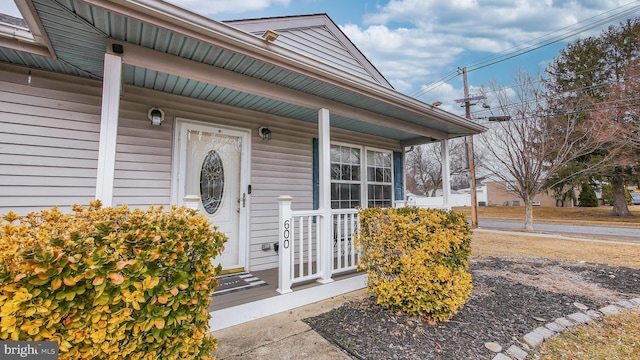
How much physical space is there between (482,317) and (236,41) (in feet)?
11.8

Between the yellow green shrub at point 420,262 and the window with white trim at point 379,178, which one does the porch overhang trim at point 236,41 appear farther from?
the window with white trim at point 379,178

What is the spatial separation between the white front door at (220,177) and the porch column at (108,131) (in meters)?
1.39

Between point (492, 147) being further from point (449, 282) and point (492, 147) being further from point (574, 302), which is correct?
point (449, 282)

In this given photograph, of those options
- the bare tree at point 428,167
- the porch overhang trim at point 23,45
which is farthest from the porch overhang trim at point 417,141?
the bare tree at point 428,167

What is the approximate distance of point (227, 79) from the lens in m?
2.90

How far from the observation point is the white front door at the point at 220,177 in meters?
3.70

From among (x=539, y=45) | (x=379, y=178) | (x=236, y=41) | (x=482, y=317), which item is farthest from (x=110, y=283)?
(x=539, y=45)

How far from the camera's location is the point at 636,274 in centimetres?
447

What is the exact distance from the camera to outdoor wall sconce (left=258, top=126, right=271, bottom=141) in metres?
4.29

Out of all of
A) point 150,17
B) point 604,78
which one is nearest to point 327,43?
point 150,17

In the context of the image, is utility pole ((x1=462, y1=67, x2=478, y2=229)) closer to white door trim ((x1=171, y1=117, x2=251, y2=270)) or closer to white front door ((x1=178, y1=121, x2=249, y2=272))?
white door trim ((x1=171, y1=117, x2=251, y2=270))

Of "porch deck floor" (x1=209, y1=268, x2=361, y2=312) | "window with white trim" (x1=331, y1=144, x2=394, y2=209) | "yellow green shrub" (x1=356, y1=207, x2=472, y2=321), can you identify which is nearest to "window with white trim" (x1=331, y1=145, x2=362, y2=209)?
"window with white trim" (x1=331, y1=144, x2=394, y2=209)

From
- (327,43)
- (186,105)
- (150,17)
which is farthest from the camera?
(327,43)

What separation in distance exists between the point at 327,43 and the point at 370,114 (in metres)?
2.14
